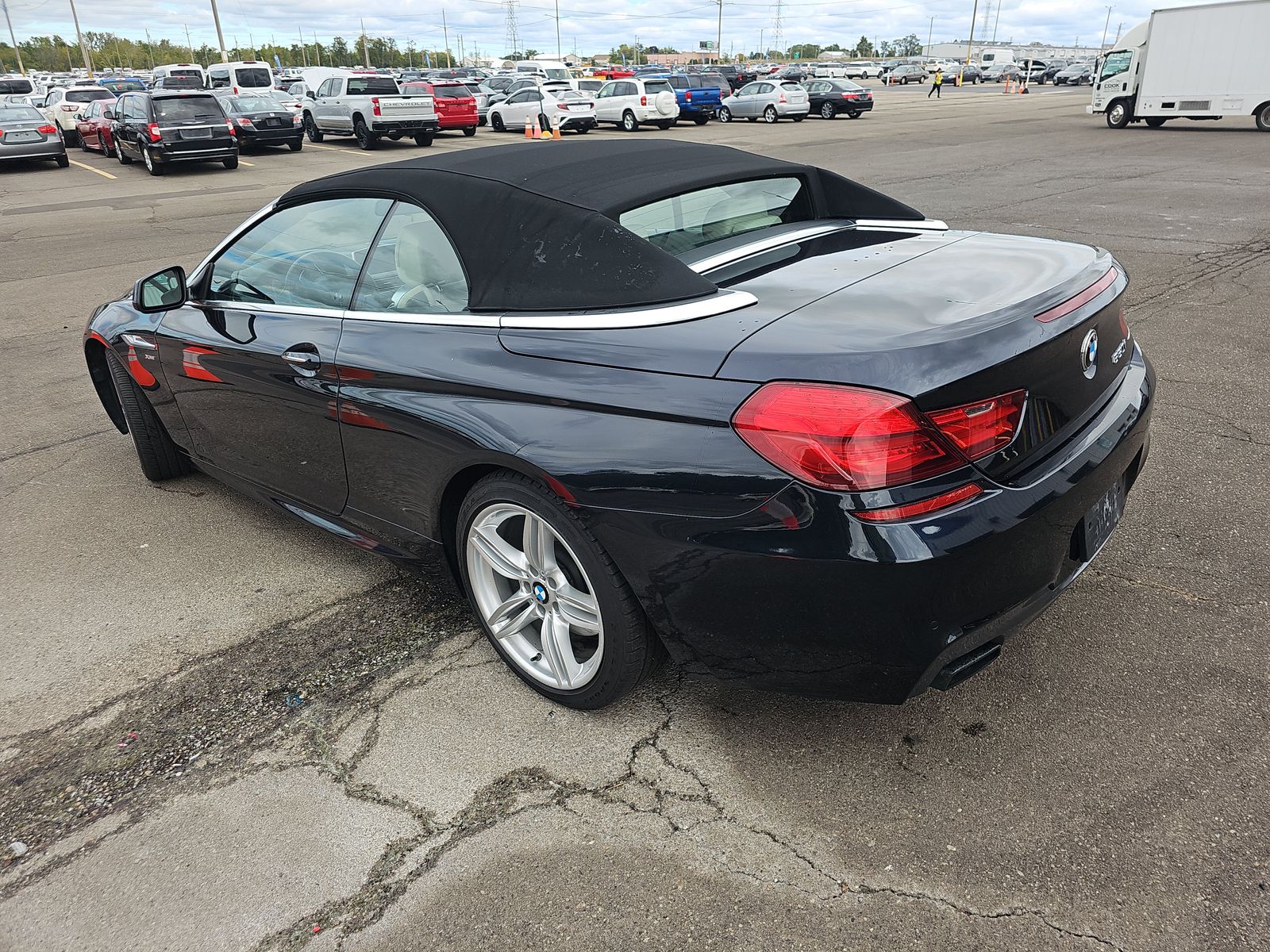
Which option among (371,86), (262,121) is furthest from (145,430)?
(371,86)

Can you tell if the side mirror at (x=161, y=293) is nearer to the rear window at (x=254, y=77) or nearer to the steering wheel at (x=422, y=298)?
the steering wheel at (x=422, y=298)

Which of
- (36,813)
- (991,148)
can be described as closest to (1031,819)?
(36,813)

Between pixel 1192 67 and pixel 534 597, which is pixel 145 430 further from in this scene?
pixel 1192 67

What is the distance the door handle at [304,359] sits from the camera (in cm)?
309

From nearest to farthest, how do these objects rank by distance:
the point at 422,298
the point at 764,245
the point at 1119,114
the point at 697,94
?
1. the point at 422,298
2. the point at 764,245
3. the point at 1119,114
4. the point at 697,94

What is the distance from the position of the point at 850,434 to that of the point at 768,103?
109ft

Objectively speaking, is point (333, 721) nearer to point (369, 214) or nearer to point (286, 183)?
point (369, 214)

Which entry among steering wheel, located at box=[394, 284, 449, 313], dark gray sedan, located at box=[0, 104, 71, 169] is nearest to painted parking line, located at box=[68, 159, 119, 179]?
dark gray sedan, located at box=[0, 104, 71, 169]

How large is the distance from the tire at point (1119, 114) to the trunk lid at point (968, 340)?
27.4 metres

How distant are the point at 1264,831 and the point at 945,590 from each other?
3.28ft

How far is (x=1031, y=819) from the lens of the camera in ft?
7.45

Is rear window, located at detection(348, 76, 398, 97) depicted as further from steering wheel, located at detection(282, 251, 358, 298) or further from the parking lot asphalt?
steering wheel, located at detection(282, 251, 358, 298)

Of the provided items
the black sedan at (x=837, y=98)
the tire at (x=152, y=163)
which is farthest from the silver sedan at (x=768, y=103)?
the tire at (x=152, y=163)

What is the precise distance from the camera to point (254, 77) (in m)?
35.4
